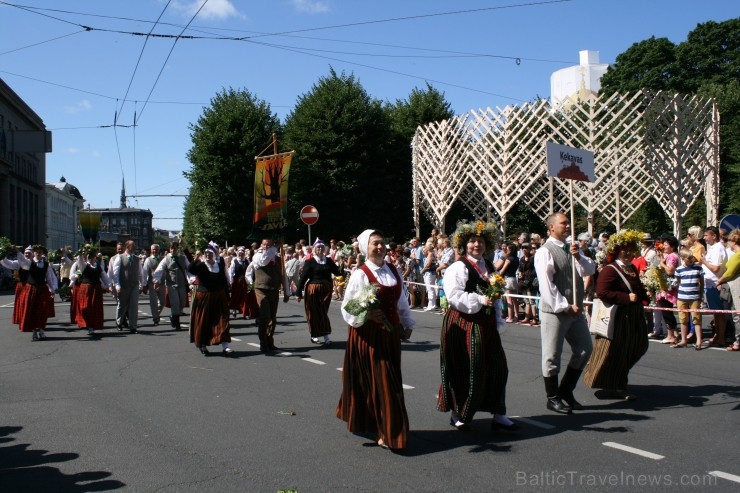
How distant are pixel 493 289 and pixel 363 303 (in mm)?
1171

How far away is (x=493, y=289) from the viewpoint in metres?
6.43

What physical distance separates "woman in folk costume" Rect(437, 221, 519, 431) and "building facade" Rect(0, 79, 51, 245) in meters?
52.4

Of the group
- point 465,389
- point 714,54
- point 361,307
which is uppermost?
point 714,54

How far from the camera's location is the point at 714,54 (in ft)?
146

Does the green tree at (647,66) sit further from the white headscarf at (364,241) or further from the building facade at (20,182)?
the white headscarf at (364,241)

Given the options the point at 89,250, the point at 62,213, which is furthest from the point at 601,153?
the point at 62,213

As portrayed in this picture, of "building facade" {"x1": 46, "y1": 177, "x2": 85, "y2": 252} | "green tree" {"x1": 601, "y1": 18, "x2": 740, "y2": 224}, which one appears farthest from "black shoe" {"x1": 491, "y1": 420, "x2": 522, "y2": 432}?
"building facade" {"x1": 46, "y1": 177, "x2": 85, "y2": 252}

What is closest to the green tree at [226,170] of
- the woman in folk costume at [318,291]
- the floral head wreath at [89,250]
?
the floral head wreath at [89,250]

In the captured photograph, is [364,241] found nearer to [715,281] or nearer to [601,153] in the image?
[715,281]

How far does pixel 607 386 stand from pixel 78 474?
17.0 ft

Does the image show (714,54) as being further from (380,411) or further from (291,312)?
(380,411)

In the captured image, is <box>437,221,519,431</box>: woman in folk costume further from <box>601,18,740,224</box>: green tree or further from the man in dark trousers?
<box>601,18,740,224</box>: green tree

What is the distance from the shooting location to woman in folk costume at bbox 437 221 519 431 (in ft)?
21.1

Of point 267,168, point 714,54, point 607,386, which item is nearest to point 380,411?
point 607,386
